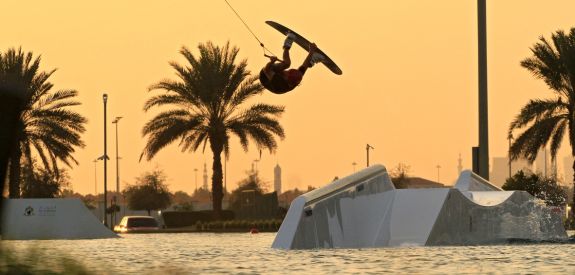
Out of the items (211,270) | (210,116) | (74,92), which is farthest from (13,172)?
(211,270)

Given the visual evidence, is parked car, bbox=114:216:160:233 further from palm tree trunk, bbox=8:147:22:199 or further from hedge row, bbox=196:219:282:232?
palm tree trunk, bbox=8:147:22:199

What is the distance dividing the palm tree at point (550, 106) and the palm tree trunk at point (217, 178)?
43.9 ft

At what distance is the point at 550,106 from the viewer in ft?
188

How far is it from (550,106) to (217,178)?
52.9ft

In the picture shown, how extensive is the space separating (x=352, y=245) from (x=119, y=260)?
6.94m

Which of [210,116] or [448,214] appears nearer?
[448,214]

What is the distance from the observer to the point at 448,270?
20266 millimetres

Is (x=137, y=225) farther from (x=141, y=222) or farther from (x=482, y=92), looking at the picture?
(x=482, y=92)

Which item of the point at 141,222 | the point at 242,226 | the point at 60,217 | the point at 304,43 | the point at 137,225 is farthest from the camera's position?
the point at 242,226

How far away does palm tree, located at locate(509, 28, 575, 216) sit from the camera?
55.8 meters

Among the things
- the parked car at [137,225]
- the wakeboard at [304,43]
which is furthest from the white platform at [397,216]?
the parked car at [137,225]

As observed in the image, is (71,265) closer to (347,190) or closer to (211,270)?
(211,270)

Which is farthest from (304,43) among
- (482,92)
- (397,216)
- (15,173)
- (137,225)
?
(137,225)

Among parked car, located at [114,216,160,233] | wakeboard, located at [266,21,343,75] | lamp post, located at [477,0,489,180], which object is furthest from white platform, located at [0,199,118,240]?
wakeboard, located at [266,21,343,75]
